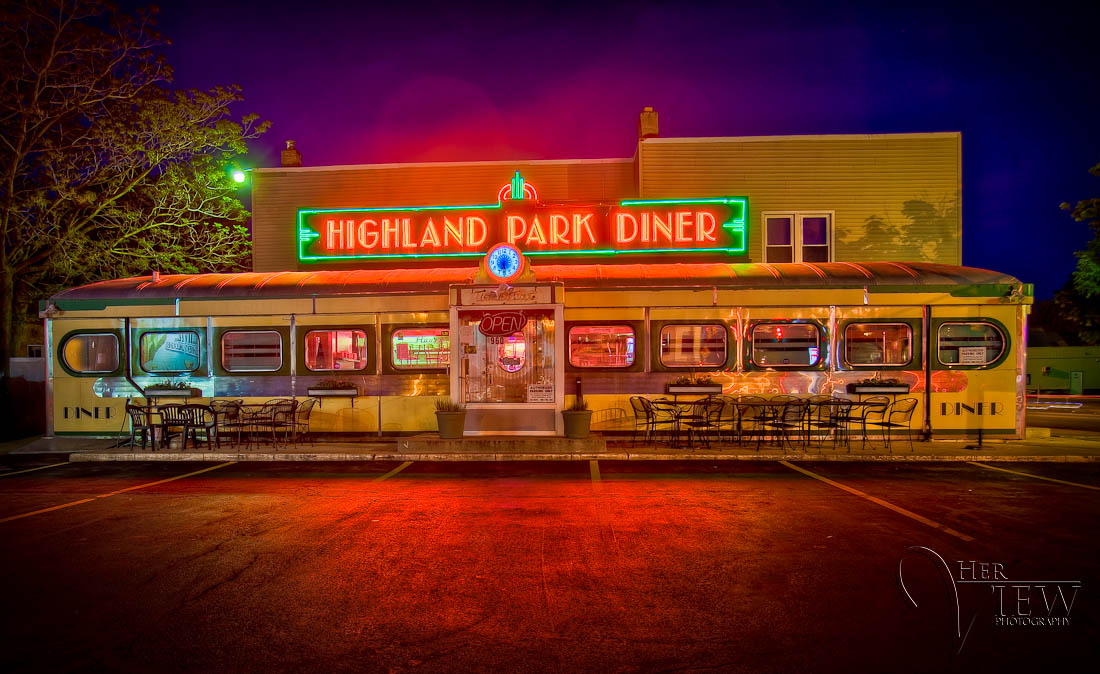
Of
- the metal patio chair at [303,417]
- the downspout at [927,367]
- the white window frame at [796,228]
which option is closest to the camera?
the downspout at [927,367]

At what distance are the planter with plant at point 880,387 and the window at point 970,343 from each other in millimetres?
1172

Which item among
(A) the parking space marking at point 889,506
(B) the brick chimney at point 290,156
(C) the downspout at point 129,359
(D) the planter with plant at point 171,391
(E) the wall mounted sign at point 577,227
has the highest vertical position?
(B) the brick chimney at point 290,156

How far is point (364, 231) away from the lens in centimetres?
1650

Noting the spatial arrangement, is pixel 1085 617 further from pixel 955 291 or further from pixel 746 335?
pixel 955 291

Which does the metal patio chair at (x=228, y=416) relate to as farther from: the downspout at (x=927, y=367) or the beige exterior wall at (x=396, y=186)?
the downspout at (x=927, y=367)

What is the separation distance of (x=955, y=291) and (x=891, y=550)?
9477mm

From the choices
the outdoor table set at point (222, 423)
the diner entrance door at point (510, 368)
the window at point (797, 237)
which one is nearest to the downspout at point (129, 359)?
the outdoor table set at point (222, 423)

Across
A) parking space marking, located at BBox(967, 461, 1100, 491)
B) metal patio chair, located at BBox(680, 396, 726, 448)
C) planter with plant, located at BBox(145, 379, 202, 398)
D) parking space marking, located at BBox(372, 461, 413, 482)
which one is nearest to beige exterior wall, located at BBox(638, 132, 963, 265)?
metal patio chair, located at BBox(680, 396, 726, 448)

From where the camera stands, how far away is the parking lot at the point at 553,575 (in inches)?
164

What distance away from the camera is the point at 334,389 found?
547 inches

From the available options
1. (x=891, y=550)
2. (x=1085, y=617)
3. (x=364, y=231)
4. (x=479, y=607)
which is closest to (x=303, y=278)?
(x=364, y=231)

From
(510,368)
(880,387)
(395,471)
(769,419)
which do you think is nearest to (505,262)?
(510,368)

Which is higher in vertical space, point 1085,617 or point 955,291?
point 955,291

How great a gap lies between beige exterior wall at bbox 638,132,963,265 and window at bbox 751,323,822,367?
4589 mm
